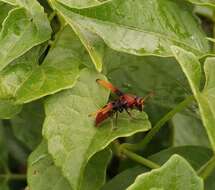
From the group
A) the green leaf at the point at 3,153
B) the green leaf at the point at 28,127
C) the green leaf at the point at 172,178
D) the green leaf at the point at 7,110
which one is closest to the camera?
the green leaf at the point at 172,178

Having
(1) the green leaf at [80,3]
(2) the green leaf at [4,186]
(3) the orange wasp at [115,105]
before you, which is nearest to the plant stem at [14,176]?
(2) the green leaf at [4,186]

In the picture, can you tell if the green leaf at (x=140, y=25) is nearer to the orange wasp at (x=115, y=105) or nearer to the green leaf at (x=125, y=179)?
the orange wasp at (x=115, y=105)

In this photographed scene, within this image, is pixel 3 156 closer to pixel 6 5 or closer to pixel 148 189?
pixel 6 5

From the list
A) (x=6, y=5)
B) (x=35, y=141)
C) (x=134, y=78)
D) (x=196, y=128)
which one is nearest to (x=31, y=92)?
(x=6, y=5)

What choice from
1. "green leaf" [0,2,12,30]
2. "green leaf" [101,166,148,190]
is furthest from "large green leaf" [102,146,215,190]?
"green leaf" [0,2,12,30]

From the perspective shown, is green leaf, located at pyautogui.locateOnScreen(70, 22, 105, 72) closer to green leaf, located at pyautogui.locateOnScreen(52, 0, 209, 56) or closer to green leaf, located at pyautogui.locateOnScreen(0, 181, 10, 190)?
green leaf, located at pyautogui.locateOnScreen(52, 0, 209, 56)

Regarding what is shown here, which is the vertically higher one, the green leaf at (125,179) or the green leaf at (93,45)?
the green leaf at (93,45)

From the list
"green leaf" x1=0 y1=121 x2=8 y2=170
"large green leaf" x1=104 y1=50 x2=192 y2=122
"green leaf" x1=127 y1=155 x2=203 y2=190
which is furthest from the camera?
"green leaf" x1=0 y1=121 x2=8 y2=170
